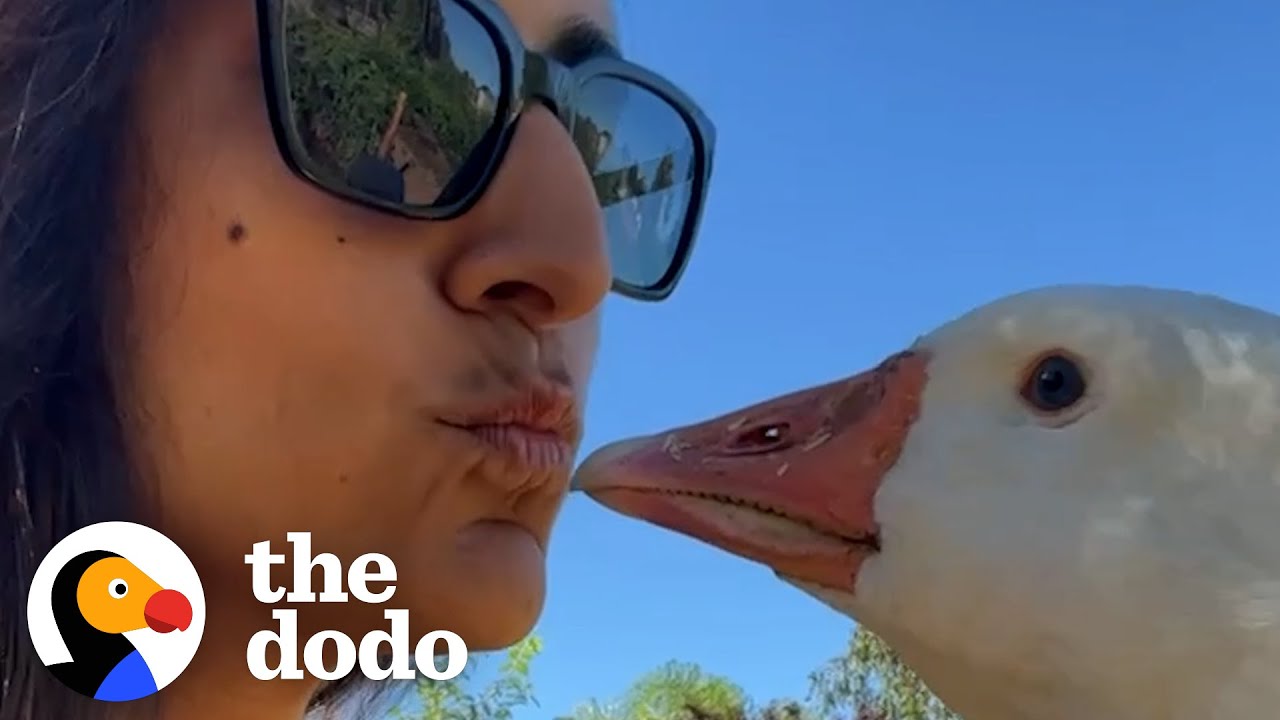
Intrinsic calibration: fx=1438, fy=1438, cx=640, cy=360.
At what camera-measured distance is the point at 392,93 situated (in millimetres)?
1334

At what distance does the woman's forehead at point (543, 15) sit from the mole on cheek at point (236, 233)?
0.40 meters

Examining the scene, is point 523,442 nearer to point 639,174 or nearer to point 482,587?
point 482,587

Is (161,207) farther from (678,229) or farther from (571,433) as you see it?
(678,229)

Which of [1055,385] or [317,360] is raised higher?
[1055,385]

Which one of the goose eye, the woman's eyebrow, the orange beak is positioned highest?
the woman's eyebrow

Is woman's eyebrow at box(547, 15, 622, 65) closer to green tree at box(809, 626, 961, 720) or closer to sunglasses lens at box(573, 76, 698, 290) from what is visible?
sunglasses lens at box(573, 76, 698, 290)

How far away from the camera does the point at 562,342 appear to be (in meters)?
1.41

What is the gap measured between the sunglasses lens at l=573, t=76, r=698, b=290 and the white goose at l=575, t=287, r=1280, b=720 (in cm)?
32

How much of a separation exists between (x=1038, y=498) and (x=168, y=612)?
31.3 inches

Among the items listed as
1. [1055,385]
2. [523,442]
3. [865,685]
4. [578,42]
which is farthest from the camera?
[865,685]

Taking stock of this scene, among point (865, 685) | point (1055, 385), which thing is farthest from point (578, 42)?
point (865, 685)

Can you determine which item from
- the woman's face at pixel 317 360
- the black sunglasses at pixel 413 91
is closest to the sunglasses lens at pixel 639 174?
the black sunglasses at pixel 413 91

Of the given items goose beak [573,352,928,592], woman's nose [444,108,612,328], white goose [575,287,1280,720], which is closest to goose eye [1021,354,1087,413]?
white goose [575,287,1280,720]

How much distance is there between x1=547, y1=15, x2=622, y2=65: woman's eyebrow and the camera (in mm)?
1523
